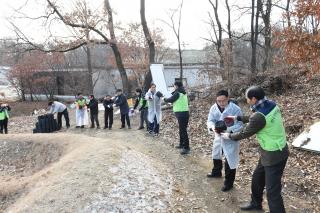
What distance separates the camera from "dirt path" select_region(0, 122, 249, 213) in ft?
23.1

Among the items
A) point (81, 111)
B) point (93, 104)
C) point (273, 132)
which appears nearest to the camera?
point (273, 132)

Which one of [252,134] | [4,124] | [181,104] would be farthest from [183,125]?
[4,124]

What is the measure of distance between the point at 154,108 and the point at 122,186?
6.32 m

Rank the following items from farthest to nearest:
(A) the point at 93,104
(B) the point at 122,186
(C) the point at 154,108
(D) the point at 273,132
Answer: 1. (A) the point at 93,104
2. (C) the point at 154,108
3. (B) the point at 122,186
4. (D) the point at 273,132

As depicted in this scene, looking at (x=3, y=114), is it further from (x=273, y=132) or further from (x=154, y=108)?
(x=273, y=132)

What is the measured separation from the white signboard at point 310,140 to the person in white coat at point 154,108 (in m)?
5.12

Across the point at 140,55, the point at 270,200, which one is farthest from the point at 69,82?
the point at 270,200

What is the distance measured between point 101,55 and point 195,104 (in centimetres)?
2853

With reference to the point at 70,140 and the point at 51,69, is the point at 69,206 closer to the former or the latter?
the point at 70,140

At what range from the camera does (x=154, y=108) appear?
544 inches

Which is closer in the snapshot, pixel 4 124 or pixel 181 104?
pixel 181 104

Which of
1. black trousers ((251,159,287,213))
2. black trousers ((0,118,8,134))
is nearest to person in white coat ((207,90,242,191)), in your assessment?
black trousers ((251,159,287,213))

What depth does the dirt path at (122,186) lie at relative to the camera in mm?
7035

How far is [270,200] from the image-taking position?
236 inches
